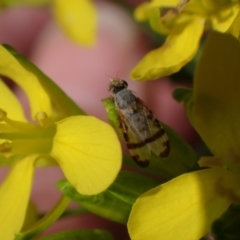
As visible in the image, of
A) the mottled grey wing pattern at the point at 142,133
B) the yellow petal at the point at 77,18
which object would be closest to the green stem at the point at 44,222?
the mottled grey wing pattern at the point at 142,133

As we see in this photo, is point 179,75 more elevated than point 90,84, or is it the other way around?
point 179,75

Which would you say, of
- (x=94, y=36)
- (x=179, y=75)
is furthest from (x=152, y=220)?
(x=94, y=36)

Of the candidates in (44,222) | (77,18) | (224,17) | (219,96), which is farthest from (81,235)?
(77,18)

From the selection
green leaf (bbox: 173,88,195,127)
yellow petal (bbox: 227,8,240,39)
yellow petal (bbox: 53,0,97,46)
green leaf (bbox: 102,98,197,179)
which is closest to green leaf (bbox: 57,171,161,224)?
green leaf (bbox: 102,98,197,179)

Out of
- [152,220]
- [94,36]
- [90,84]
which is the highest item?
[152,220]

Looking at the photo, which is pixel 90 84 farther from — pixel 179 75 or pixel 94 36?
pixel 179 75

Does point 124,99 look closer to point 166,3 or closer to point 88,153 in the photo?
point 88,153

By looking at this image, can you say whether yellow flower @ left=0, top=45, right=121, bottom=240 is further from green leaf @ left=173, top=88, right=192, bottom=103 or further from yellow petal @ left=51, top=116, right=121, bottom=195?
green leaf @ left=173, top=88, right=192, bottom=103

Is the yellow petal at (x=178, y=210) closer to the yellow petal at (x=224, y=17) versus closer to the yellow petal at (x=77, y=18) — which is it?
the yellow petal at (x=224, y=17)
